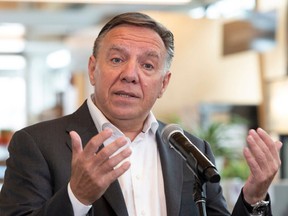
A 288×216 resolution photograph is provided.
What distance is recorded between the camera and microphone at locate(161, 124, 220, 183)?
1.59m

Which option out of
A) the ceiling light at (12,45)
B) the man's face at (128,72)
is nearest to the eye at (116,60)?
the man's face at (128,72)

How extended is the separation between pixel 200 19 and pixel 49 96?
7.32 m

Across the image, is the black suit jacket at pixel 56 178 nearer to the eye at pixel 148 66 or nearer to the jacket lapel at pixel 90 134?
the jacket lapel at pixel 90 134

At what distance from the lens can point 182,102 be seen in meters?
9.03

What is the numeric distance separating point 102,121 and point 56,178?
0.25 m

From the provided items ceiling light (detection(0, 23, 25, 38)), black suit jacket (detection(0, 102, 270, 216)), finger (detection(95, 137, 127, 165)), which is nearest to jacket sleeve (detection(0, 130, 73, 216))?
black suit jacket (detection(0, 102, 270, 216))

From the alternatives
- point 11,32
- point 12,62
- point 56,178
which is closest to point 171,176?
point 56,178

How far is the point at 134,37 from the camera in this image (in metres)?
2.06

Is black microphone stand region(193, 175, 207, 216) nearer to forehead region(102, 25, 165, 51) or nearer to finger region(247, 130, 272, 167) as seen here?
finger region(247, 130, 272, 167)

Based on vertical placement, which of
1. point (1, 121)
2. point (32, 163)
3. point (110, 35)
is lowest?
point (1, 121)

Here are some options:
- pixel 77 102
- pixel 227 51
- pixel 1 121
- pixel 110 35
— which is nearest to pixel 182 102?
pixel 227 51

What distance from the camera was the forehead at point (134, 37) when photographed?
6.72ft

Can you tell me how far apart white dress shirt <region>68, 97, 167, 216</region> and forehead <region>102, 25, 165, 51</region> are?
0.70 feet

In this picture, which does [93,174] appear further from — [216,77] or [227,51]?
[216,77]
